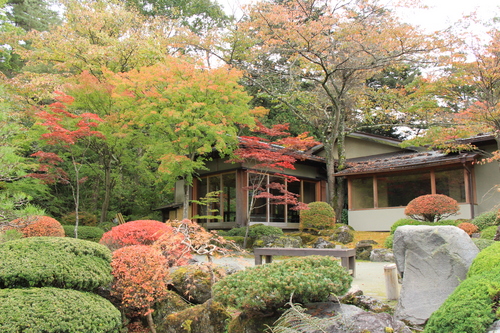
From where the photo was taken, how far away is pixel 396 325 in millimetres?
4645

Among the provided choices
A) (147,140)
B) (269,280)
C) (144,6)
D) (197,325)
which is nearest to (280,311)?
(269,280)

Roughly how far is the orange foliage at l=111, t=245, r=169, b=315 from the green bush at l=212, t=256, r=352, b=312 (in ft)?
3.98

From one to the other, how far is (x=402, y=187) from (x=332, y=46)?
21.4 feet

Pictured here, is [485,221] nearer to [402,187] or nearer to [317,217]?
[402,187]

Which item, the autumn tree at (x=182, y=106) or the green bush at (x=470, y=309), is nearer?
the green bush at (x=470, y=309)

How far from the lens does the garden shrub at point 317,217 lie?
642 inches

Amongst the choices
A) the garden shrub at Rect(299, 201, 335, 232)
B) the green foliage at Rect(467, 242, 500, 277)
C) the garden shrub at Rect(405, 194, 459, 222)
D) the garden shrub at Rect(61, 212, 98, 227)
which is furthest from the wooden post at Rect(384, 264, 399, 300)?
the garden shrub at Rect(61, 212, 98, 227)

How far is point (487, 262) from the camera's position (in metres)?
4.34

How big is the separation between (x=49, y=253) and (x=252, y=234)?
31.5 ft

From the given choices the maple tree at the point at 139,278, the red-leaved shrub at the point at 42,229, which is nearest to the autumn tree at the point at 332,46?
the red-leaved shrub at the point at 42,229

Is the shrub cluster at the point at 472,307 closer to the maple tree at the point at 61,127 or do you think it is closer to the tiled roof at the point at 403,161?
the maple tree at the point at 61,127

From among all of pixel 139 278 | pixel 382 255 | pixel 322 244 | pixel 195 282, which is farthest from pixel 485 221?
pixel 139 278

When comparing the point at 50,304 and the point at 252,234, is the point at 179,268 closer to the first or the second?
the point at 50,304

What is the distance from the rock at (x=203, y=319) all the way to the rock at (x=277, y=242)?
7393 mm
